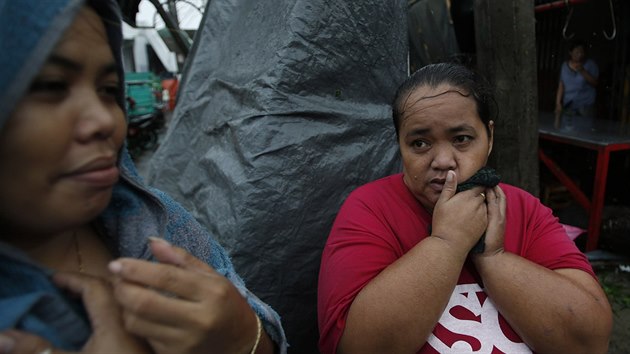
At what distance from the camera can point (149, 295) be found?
0.69 meters

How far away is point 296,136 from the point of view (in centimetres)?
195

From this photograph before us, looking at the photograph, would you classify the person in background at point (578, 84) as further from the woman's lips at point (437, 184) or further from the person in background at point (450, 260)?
the woman's lips at point (437, 184)

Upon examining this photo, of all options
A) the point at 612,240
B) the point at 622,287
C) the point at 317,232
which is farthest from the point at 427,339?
the point at 612,240

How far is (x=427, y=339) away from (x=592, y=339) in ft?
1.70

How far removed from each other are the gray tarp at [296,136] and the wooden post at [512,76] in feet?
1.43

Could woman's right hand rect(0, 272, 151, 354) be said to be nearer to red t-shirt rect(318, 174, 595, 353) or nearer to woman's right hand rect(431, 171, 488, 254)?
red t-shirt rect(318, 174, 595, 353)

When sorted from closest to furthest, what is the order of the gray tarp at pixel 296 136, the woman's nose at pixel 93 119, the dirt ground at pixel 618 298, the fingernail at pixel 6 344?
the fingernail at pixel 6 344, the woman's nose at pixel 93 119, the gray tarp at pixel 296 136, the dirt ground at pixel 618 298

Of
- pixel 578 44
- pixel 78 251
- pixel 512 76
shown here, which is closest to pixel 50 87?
pixel 78 251

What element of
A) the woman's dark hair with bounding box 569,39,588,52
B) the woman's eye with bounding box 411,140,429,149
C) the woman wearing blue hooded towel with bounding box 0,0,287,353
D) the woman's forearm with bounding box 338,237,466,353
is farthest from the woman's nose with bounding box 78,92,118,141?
the woman's dark hair with bounding box 569,39,588,52

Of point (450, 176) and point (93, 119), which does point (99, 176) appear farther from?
point (450, 176)

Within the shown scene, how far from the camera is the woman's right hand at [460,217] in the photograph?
1375mm

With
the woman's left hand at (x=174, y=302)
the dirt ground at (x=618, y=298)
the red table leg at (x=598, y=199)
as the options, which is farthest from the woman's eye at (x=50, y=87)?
the red table leg at (x=598, y=199)

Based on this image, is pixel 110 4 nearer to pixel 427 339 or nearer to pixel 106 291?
pixel 106 291

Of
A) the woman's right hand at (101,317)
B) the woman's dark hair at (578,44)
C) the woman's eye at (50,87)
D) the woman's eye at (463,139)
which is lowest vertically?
the woman's dark hair at (578,44)
